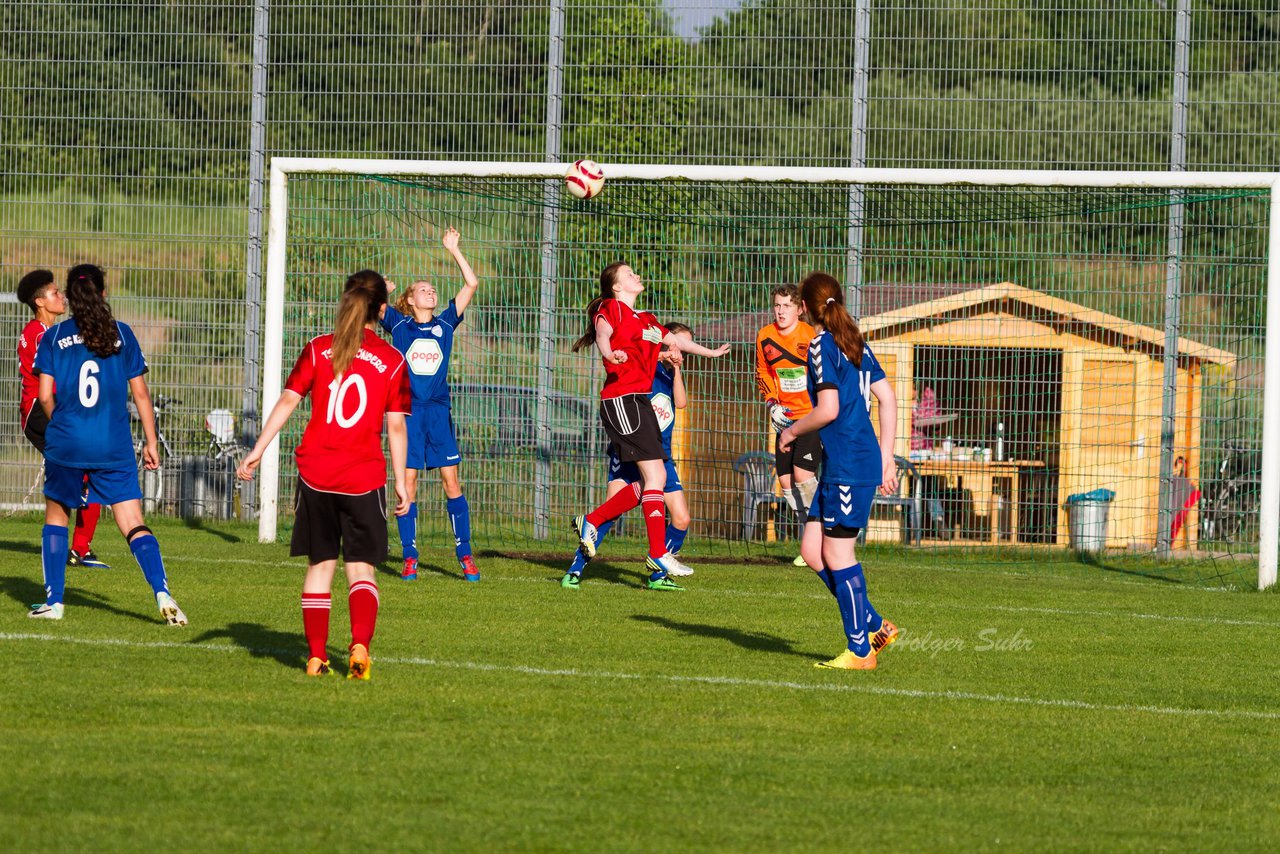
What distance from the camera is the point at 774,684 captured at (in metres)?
7.61

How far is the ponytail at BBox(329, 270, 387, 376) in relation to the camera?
7.12m

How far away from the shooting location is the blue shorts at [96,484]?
28.2ft

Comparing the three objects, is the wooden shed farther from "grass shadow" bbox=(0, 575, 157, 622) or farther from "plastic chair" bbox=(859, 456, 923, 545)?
"grass shadow" bbox=(0, 575, 157, 622)

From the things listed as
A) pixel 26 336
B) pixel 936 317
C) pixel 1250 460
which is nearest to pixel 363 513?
pixel 26 336

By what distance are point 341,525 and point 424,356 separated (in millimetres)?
4583

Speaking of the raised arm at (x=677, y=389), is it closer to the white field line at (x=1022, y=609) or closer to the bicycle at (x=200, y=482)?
the white field line at (x=1022, y=609)

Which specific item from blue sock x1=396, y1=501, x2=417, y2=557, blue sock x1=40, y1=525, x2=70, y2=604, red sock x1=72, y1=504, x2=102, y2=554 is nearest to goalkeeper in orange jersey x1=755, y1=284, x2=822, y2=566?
blue sock x1=396, y1=501, x2=417, y2=557

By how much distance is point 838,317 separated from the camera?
25.9ft

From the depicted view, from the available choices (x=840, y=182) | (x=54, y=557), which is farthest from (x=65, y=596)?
(x=840, y=182)

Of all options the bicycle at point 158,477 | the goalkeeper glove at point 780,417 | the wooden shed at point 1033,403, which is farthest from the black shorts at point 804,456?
the bicycle at point 158,477

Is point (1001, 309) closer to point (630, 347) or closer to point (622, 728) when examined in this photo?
point (630, 347)

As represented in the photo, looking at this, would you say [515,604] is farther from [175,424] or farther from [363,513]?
[175,424]

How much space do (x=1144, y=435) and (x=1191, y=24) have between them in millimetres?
3799

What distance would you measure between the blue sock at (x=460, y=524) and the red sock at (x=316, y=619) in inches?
175
